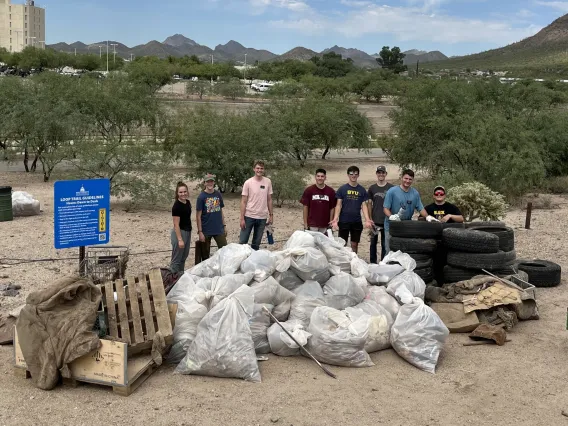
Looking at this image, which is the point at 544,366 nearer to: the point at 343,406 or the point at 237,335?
the point at 343,406

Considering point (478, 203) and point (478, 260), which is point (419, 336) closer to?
point (478, 260)

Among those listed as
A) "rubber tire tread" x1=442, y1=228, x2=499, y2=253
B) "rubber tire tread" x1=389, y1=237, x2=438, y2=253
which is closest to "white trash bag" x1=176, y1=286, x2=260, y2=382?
"rubber tire tread" x1=389, y1=237, x2=438, y2=253

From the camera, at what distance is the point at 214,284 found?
23.1 ft

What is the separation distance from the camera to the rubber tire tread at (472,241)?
28.0 feet

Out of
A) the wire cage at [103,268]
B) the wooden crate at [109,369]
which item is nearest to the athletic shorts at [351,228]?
the wire cage at [103,268]

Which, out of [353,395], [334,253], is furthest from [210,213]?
[353,395]

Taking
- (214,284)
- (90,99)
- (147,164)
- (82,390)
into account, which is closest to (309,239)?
(214,284)

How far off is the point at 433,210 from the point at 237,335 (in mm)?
4156

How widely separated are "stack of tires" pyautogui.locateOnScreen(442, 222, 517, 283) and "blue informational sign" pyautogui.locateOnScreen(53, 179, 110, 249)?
422 centimetres

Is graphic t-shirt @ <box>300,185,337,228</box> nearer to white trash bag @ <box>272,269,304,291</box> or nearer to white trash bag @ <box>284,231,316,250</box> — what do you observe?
white trash bag @ <box>284,231,316,250</box>

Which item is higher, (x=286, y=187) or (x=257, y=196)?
(x=257, y=196)

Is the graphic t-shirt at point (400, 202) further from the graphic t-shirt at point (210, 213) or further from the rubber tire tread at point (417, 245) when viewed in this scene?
the graphic t-shirt at point (210, 213)

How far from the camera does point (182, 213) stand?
8734 mm

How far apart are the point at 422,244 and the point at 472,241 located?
602mm
